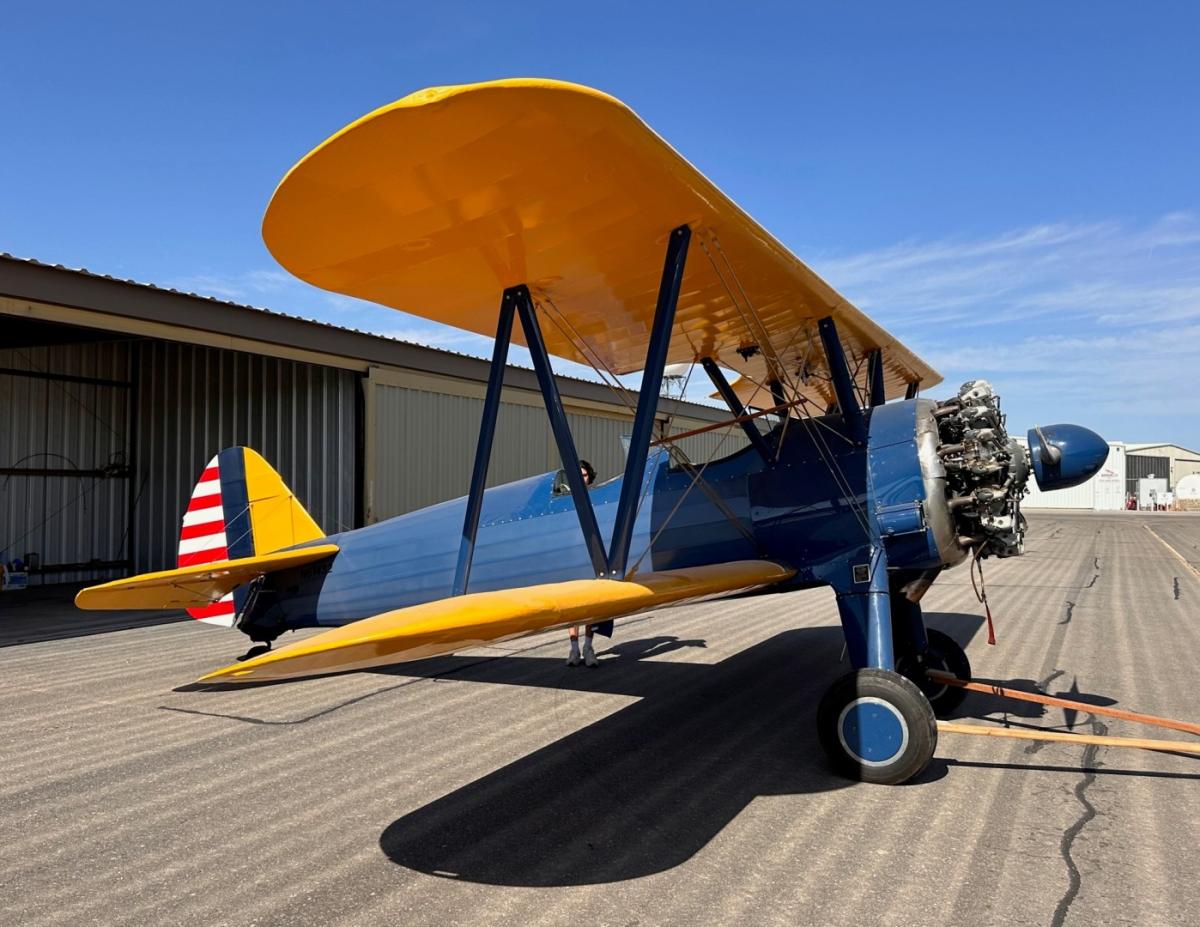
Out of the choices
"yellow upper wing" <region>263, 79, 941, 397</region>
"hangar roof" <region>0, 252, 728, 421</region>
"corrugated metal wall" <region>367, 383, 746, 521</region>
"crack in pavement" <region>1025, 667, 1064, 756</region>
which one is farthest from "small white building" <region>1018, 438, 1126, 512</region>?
"yellow upper wing" <region>263, 79, 941, 397</region>

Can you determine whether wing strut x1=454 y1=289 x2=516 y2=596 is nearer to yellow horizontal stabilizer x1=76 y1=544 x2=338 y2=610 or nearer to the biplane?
the biplane

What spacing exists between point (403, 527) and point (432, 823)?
2.78 m

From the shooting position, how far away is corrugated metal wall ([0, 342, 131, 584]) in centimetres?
1483

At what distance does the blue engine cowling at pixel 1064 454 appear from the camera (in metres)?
4.73

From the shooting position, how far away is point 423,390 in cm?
1513

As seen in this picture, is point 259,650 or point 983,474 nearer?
point 983,474

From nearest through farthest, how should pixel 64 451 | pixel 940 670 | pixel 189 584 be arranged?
1. pixel 940 670
2. pixel 189 584
3. pixel 64 451

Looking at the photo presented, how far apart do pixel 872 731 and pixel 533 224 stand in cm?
292

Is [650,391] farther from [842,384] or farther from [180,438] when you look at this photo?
[180,438]

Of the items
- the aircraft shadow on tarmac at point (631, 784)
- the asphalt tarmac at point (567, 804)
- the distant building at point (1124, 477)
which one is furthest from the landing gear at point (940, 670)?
the distant building at point (1124, 477)

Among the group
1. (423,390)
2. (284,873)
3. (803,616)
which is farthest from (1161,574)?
(284,873)

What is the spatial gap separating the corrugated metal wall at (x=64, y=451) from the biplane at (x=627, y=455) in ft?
36.8

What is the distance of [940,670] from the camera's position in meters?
5.52

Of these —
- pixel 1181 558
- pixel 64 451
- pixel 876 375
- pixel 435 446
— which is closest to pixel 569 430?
pixel 876 375
